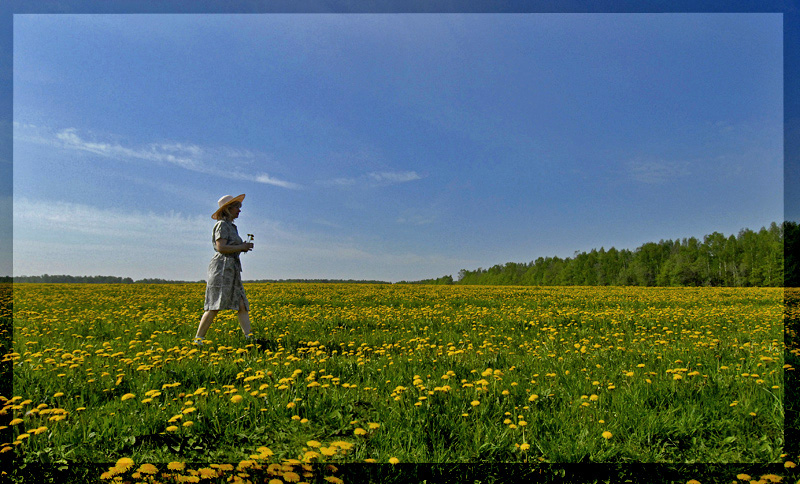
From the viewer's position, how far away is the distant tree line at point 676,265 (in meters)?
66.6

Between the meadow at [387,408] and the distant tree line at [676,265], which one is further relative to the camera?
the distant tree line at [676,265]

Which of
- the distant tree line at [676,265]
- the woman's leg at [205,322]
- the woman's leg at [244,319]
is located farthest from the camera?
the distant tree line at [676,265]

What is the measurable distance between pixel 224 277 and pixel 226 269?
6.2 inches

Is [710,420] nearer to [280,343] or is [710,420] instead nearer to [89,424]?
[89,424]

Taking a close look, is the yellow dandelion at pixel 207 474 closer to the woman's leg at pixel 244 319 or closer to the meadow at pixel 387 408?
the meadow at pixel 387 408

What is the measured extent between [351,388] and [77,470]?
91.7 inches

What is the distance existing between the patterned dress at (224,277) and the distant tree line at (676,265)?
6946cm

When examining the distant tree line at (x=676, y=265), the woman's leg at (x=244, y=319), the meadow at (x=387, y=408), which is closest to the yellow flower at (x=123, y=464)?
the meadow at (x=387, y=408)

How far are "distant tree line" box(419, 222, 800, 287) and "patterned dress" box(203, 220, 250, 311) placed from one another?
6946cm

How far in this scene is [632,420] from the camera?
3.50 metres

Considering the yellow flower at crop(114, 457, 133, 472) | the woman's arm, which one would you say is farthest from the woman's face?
the yellow flower at crop(114, 457, 133, 472)

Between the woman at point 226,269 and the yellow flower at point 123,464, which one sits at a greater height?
the woman at point 226,269

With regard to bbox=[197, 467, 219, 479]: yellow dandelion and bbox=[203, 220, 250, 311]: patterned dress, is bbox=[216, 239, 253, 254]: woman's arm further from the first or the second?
bbox=[197, 467, 219, 479]: yellow dandelion

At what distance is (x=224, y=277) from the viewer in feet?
22.9
